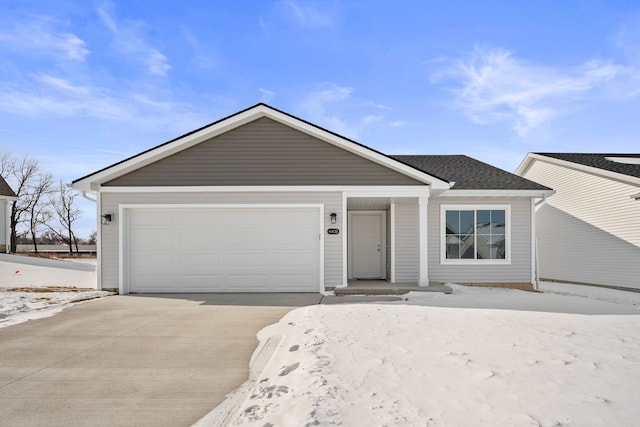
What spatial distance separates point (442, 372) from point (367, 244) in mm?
9183

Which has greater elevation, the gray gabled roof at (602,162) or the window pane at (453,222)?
the gray gabled roof at (602,162)

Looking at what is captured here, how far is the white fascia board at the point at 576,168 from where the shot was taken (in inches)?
541

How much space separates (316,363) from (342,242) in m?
6.43

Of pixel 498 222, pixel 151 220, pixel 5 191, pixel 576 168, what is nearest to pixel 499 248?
pixel 498 222

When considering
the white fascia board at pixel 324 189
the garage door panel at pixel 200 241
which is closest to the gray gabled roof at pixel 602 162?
the white fascia board at pixel 324 189

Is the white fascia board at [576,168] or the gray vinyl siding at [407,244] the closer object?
the gray vinyl siding at [407,244]

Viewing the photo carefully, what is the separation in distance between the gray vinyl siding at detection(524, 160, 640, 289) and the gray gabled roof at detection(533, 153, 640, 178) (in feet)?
1.26

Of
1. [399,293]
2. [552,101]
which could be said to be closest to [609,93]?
[552,101]

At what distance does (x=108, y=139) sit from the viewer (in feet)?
→ 57.8

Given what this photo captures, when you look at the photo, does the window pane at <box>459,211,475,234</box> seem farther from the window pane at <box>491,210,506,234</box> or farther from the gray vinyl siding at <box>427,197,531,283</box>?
the window pane at <box>491,210,506,234</box>

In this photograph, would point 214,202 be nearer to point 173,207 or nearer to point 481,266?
point 173,207

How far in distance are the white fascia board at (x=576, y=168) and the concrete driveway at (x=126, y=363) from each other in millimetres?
12164

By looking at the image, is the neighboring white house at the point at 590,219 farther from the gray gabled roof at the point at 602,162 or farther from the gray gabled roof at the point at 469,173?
the gray gabled roof at the point at 469,173

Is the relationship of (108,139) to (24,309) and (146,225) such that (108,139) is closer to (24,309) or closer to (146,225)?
(146,225)
